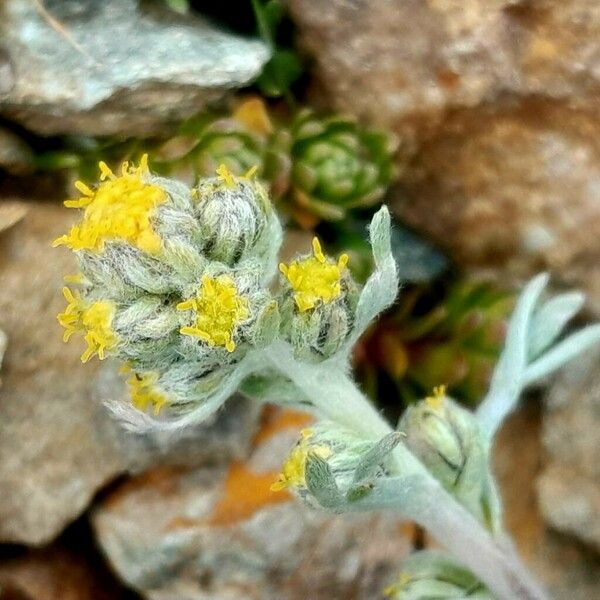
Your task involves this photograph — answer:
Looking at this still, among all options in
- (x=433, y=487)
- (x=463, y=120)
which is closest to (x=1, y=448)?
(x=433, y=487)

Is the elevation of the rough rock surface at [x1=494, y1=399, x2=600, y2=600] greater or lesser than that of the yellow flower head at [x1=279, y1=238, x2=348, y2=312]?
lesser

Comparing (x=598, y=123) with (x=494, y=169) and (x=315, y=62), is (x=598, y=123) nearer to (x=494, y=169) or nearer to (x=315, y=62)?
(x=494, y=169)

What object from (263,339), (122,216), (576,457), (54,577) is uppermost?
(122,216)

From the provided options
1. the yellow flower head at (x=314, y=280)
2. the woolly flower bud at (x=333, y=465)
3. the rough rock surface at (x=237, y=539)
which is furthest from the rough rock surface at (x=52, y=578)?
the yellow flower head at (x=314, y=280)

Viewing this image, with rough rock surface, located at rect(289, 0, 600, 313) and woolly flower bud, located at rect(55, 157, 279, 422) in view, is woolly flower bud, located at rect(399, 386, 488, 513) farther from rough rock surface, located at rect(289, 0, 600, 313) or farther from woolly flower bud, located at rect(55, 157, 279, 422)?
rough rock surface, located at rect(289, 0, 600, 313)

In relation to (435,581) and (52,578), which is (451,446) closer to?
(435,581)

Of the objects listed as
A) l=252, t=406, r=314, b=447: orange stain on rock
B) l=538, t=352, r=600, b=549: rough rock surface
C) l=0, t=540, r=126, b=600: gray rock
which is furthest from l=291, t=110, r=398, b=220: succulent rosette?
l=0, t=540, r=126, b=600: gray rock

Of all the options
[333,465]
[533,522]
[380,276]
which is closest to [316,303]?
[380,276]
